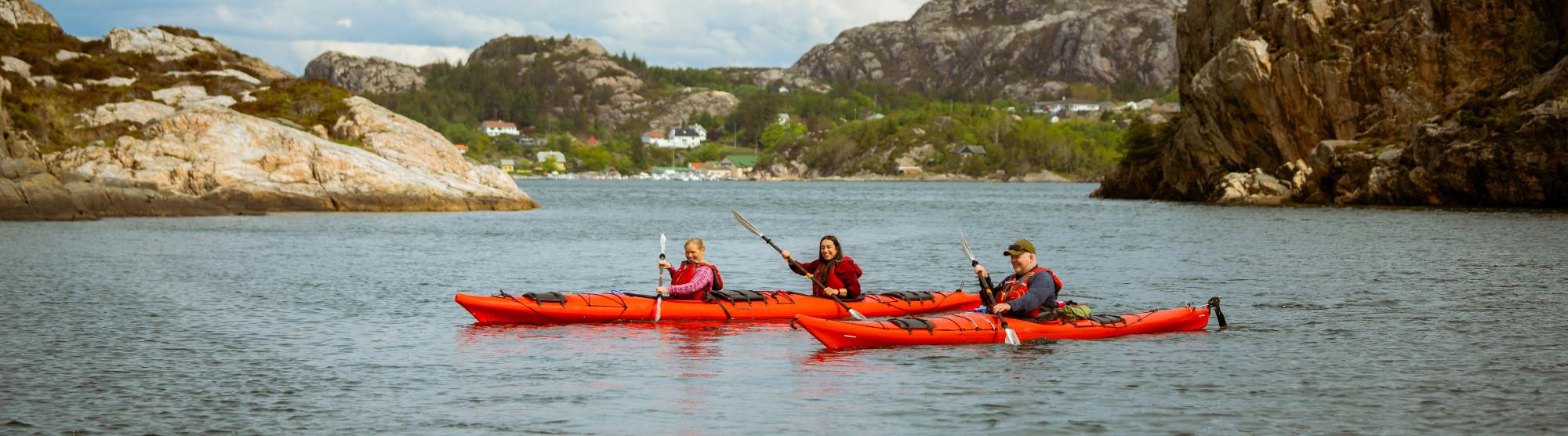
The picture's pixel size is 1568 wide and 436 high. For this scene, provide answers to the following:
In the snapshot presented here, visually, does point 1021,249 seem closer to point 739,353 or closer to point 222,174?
point 739,353

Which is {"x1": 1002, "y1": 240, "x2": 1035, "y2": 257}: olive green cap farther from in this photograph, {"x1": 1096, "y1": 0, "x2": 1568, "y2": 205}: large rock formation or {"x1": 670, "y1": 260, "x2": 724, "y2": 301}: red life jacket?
{"x1": 1096, "y1": 0, "x2": 1568, "y2": 205}: large rock formation

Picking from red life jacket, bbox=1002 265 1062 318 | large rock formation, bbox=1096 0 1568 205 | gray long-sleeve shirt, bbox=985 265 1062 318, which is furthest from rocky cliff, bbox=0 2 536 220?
gray long-sleeve shirt, bbox=985 265 1062 318

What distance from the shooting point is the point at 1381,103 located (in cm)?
6838

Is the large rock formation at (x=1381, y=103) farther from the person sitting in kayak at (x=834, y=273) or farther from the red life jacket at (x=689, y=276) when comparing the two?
the red life jacket at (x=689, y=276)

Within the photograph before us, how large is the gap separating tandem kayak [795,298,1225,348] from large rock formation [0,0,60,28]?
247 ft

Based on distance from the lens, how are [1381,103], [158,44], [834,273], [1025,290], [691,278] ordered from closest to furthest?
[1025,290]
[691,278]
[834,273]
[1381,103]
[158,44]

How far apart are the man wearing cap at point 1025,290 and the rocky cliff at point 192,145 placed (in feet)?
144

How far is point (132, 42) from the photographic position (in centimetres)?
7688

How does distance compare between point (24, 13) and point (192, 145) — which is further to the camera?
point (24, 13)

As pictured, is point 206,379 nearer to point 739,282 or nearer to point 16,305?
point 16,305

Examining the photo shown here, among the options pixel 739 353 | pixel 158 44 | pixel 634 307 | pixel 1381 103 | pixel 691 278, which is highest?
pixel 158 44

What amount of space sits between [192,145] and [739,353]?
45784mm

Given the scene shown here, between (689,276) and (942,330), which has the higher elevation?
(689,276)

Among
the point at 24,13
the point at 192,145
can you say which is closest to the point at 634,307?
the point at 192,145
